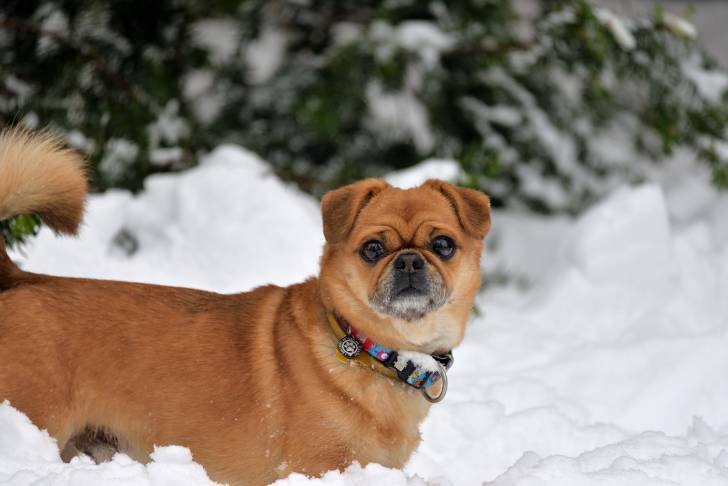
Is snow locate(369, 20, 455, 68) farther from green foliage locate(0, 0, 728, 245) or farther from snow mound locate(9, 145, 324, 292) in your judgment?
snow mound locate(9, 145, 324, 292)

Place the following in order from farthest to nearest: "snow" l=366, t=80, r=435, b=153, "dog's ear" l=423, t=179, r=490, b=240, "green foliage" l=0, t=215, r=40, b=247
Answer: "snow" l=366, t=80, r=435, b=153
"green foliage" l=0, t=215, r=40, b=247
"dog's ear" l=423, t=179, r=490, b=240

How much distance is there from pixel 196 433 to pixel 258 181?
2.38m

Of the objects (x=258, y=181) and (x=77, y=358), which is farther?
(x=258, y=181)

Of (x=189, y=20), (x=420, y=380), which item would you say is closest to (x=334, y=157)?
(x=189, y=20)

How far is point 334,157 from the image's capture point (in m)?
5.96

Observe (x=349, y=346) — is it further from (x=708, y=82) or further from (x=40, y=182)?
(x=708, y=82)

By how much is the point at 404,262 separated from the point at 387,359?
0.33 meters

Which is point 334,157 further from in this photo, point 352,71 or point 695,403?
point 695,403

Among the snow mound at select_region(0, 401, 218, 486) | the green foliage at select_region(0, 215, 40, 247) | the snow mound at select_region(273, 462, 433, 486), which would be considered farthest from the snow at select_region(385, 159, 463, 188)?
the snow mound at select_region(0, 401, 218, 486)

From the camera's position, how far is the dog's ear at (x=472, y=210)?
2982mm

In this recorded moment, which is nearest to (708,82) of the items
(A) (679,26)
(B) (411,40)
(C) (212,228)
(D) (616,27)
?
(A) (679,26)

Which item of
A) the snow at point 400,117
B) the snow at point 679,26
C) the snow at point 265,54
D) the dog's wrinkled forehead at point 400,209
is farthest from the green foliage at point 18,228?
the snow at point 679,26

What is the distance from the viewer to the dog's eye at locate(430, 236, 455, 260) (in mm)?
2881

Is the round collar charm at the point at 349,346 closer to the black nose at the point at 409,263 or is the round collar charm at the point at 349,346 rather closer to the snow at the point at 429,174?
the black nose at the point at 409,263
